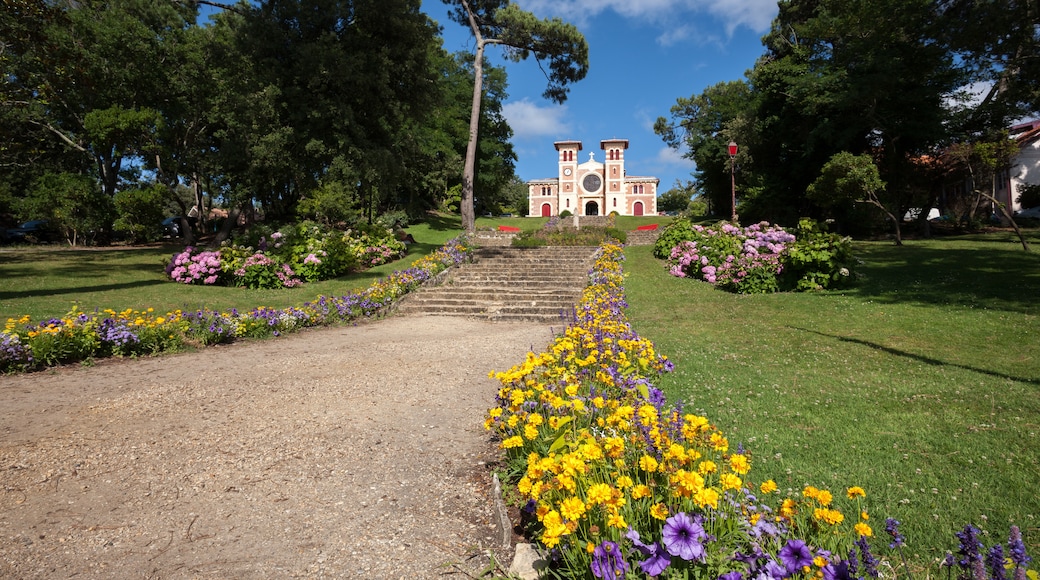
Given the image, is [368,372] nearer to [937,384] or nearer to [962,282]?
[937,384]

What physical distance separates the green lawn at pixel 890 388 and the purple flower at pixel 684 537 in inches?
44.3

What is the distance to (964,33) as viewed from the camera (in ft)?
41.6

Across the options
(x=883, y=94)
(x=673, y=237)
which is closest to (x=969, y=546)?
(x=673, y=237)

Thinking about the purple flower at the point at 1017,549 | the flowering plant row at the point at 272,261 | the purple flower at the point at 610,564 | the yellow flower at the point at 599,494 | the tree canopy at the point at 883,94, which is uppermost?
the tree canopy at the point at 883,94

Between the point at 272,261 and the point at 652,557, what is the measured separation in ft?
42.4

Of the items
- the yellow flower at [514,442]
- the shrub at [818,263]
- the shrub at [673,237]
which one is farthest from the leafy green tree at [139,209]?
the yellow flower at [514,442]

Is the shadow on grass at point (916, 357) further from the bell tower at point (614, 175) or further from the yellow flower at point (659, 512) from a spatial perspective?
the bell tower at point (614, 175)

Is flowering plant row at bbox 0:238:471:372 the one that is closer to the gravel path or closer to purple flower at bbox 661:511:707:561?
the gravel path

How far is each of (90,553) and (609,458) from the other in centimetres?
260

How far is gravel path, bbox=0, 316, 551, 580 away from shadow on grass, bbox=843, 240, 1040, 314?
777cm

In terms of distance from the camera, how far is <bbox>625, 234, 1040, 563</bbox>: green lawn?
99.3 inches

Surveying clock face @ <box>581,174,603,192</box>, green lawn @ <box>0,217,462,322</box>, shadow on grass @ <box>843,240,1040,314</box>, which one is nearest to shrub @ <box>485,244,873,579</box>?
shadow on grass @ <box>843,240,1040,314</box>

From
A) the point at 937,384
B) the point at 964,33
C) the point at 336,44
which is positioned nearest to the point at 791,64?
the point at 964,33

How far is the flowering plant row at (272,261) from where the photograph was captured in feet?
40.0
